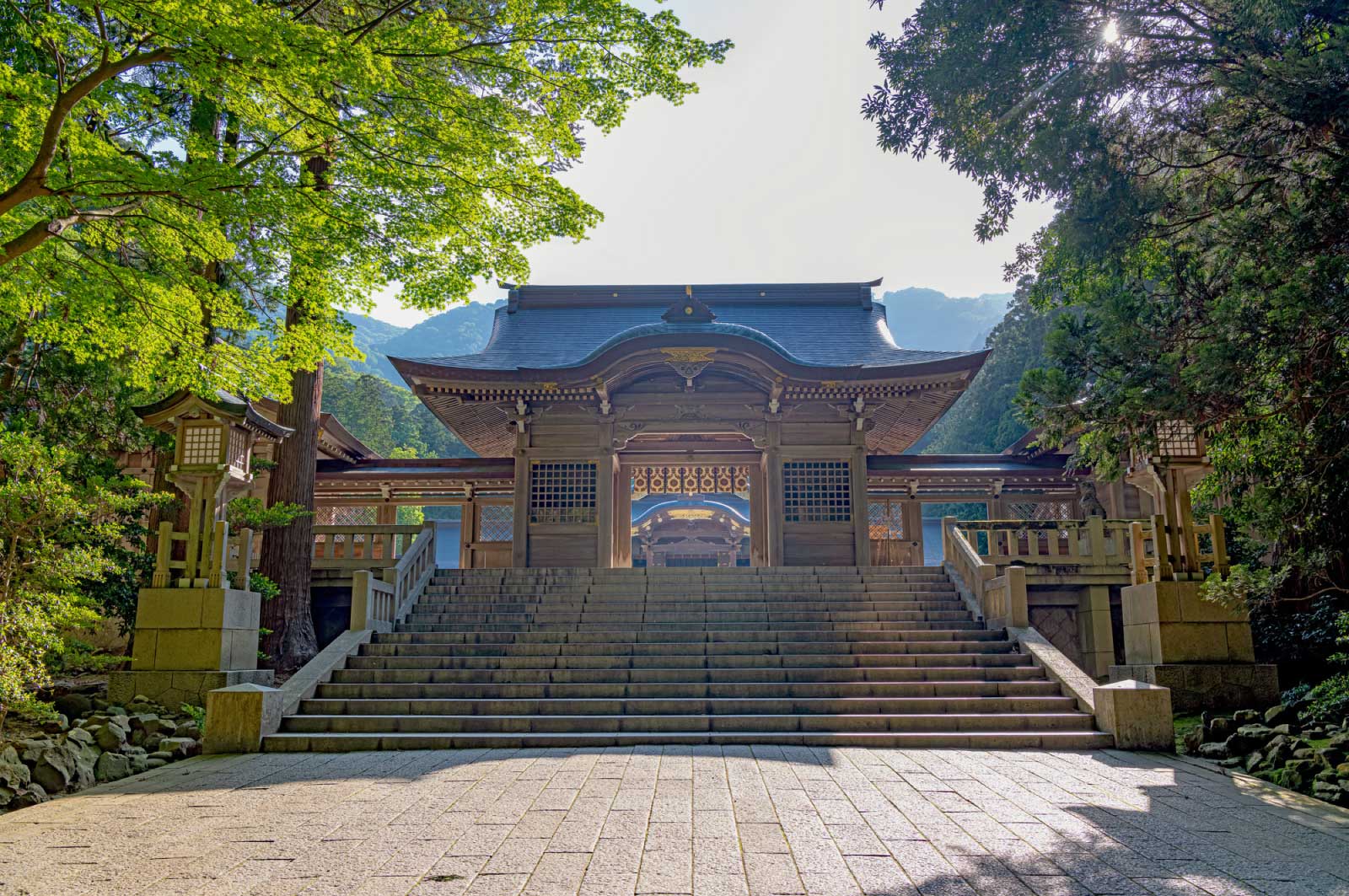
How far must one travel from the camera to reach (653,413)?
15211 mm

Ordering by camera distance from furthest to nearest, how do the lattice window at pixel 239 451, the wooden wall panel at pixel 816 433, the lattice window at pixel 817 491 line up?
the wooden wall panel at pixel 816 433 < the lattice window at pixel 817 491 < the lattice window at pixel 239 451

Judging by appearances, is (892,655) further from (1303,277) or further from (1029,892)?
(1029,892)

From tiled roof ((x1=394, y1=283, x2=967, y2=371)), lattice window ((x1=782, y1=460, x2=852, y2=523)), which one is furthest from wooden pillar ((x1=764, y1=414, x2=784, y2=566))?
tiled roof ((x1=394, y1=283, x2=967, y2=371))

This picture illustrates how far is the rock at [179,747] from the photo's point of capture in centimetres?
686

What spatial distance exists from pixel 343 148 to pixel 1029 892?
245 inches

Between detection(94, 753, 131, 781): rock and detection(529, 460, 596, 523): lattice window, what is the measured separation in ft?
28.4

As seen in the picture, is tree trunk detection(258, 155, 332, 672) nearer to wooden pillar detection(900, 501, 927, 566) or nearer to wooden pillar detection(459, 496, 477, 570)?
wooden pillar detection(459, 496, 477, 570)

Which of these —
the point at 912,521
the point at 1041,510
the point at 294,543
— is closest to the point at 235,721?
the point at 294,543

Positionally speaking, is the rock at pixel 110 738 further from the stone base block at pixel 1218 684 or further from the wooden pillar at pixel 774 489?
the wooden pillar at pixel 774 489

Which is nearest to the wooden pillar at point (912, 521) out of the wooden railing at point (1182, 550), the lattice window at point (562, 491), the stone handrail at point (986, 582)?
the stone handrail at point (986, 582)

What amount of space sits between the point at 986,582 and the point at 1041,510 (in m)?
12.8

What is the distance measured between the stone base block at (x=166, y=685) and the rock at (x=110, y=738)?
Answer: 1.30 meters

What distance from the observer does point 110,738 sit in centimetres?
681

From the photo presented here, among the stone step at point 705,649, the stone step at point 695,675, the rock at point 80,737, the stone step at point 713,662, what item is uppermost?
the stone step at point 705,649
